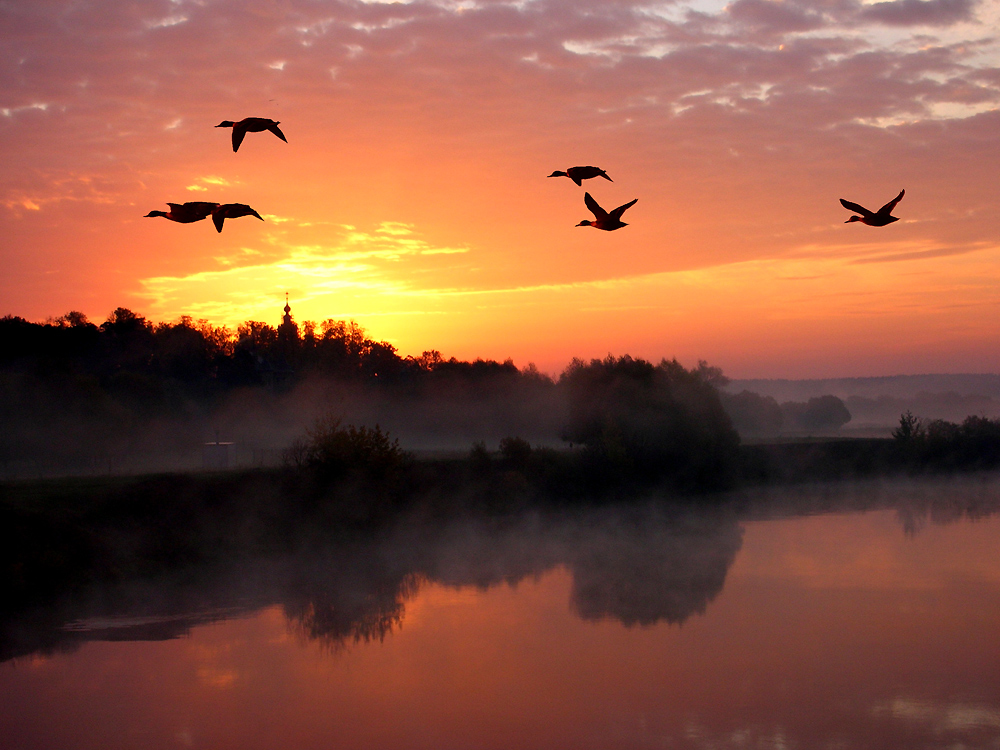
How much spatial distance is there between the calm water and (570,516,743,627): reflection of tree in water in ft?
0.51

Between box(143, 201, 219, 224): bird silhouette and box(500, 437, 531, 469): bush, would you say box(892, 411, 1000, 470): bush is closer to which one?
box(500, 437, 531, 469): bush

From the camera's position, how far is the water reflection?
25.9 metres

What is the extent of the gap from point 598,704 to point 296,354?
225 ft

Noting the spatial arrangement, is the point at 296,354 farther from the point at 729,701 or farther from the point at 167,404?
the point at 729,701

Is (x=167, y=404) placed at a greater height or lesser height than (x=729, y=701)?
greater

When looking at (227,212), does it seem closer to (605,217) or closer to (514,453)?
(605,217)

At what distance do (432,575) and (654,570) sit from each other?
823 cm

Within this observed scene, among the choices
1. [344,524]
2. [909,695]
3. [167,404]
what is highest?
[167,404]

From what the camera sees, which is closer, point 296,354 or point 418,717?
point 418,717

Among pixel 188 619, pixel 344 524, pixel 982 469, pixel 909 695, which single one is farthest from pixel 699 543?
pixel 982 469

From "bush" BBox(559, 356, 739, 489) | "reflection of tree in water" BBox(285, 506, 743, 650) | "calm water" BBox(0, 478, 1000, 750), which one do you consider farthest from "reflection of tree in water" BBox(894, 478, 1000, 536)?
"bush" BBox(559, 356, 739, 489)

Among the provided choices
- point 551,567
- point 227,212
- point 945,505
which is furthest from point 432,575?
point 945,505

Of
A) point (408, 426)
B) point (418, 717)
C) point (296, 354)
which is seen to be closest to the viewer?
point (418, 717)

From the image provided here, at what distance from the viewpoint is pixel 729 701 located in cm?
2012
